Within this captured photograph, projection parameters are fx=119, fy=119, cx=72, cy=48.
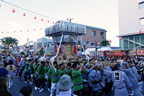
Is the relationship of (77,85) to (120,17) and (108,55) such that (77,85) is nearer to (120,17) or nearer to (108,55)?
(108,55)

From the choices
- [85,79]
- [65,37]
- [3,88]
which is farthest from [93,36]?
[3,88]

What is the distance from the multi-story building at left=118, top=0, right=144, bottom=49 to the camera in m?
23.3

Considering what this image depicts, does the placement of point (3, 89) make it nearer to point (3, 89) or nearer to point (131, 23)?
point (3, 89)

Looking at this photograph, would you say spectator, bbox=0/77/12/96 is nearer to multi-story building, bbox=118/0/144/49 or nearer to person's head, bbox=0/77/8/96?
person's head, bbox=0/77/8/96

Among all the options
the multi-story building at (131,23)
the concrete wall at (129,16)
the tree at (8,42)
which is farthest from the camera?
the tree at (8,42)

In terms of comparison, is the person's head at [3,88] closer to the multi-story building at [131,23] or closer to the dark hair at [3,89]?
the dark hair at [3,89]

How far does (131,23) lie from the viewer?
24.9 m

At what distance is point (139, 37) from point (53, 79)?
23.1 meters

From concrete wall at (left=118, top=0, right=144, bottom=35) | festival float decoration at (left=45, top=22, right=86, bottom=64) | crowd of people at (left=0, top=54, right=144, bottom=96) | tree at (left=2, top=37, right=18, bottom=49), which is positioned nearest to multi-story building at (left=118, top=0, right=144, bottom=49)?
concrete wall at (left=118, top=0, right=144, bottom=35)

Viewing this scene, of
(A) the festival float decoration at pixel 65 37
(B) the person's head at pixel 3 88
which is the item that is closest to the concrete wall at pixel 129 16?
(A) the festival float decoration at pixel 65 37

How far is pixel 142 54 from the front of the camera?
15578 mm

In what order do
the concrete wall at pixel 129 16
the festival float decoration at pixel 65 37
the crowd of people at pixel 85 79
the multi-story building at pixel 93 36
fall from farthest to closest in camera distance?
1. the multi-story building at pixel 93 36
2. the concrete wall at pixel 129 16
3. the festival float decoration at pixel 65 37
4. the crowd of people at pixel 85 79

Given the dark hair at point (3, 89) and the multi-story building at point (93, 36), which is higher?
the multi-story building at point (93, 36)

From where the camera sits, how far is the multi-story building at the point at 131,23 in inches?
918
